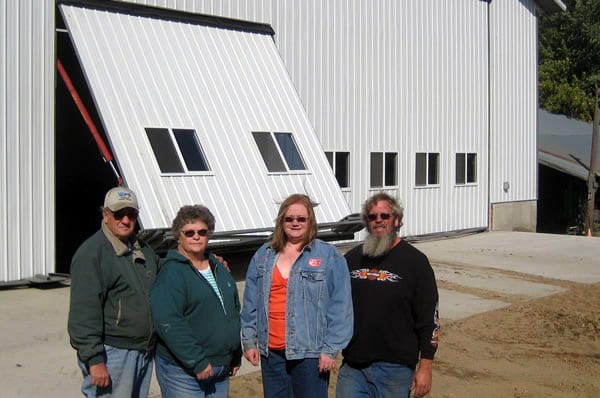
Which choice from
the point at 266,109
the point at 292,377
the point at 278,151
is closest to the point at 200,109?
the point at 266,109

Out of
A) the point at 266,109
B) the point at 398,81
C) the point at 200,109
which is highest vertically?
the point at 398,81

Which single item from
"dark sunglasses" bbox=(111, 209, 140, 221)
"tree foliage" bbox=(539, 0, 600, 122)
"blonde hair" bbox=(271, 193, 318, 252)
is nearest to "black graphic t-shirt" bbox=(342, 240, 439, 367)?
"blonde hair" bbox=(271, 193, 318, 252)

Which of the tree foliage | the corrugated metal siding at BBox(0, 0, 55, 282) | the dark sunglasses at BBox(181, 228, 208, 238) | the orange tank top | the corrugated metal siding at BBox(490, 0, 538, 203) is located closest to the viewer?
the dark sunglasses at BBox(181, 228, 208, 238)

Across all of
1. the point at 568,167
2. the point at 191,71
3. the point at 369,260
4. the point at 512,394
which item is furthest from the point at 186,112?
the point at 568,167

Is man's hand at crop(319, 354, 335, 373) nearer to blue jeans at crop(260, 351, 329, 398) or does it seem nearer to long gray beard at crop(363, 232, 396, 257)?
blue jeans at crop(260, 351, 329, 398)

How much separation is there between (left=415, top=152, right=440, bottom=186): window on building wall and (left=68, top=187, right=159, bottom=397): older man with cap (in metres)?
16.3

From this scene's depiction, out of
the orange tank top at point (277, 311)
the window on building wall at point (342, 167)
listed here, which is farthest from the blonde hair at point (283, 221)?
the window on building wall at point (342, 167)

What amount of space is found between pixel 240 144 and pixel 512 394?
7.22 m

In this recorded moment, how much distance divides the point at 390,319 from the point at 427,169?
643 inches

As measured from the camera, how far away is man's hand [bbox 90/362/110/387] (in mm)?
3963

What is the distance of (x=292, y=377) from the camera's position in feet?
14.4

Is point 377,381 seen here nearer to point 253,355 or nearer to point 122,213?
point 253,355

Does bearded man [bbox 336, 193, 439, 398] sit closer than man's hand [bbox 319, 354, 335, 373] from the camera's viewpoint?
No

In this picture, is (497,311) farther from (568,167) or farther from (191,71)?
(568,167)
